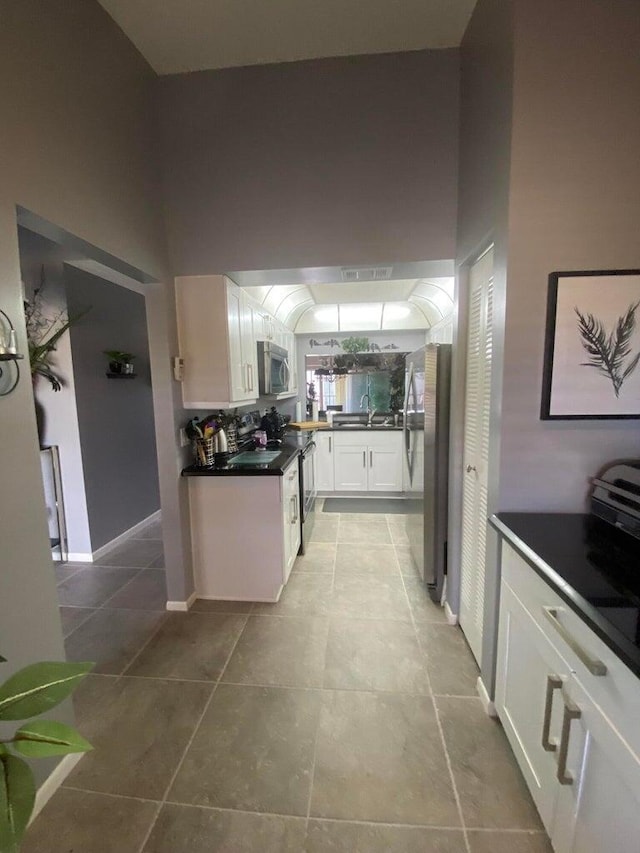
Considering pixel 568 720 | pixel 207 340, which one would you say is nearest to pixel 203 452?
pixel 207 340

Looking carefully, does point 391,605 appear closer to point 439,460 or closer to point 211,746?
point 439,460

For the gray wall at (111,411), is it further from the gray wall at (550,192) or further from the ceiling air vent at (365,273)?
the gray wall at (550,192)

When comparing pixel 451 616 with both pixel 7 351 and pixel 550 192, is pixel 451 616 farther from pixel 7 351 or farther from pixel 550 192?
pixel 7 351

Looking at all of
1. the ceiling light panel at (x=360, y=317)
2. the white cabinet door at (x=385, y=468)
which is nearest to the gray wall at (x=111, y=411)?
the ceiling light panel at (x=360, y=317)

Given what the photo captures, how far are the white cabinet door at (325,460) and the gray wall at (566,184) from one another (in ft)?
10.4

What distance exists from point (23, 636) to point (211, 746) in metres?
0.87

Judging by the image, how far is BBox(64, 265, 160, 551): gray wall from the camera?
304cm

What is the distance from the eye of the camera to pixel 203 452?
95.1 inches

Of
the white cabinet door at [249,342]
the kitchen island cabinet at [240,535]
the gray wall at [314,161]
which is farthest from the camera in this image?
the white cabinet door at [249,342]

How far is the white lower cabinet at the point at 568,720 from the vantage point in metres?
0.78

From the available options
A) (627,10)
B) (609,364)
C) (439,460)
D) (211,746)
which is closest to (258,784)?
(211,746)

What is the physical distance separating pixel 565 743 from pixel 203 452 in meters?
2.16

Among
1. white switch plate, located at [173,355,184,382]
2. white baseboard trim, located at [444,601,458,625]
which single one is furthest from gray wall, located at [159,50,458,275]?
white baseboard trim, located at [444,601,458,625]

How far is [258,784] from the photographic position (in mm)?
1339
